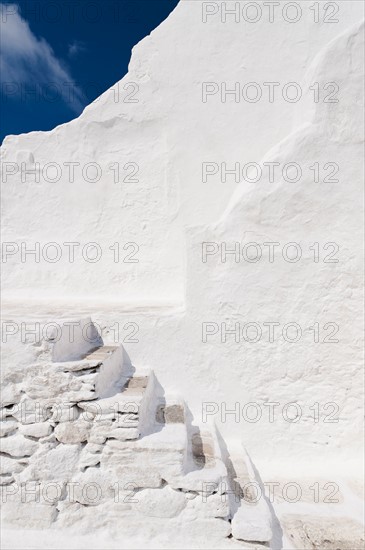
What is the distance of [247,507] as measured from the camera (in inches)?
108

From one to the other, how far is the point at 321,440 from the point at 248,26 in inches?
247

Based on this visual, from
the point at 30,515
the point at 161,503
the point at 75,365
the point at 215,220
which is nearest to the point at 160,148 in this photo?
the point at 215,220

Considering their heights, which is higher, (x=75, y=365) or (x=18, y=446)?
(x=75, y=365)

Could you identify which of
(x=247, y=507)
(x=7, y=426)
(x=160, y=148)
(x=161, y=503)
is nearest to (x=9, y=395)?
(x=7, y=426)

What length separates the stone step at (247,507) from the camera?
2.53 m

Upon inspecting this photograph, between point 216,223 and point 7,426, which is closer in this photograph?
point 7,426

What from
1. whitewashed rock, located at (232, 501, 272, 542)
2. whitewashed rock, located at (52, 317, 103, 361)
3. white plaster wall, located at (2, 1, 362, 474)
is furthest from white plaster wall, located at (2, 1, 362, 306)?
whitewashed rock, located at (232, 501, 272, 542)

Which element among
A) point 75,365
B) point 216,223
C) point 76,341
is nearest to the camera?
point 75,365

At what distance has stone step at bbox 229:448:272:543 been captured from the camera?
253cm

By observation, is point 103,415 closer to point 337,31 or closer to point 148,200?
point 148,200

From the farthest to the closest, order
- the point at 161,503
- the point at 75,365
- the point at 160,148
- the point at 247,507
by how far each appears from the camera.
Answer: the point at 160,148, the point at 75,365, the point at 247,507, the point at 161,503

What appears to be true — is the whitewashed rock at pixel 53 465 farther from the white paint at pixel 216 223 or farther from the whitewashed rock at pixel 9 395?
the white paint at pixel 216 223

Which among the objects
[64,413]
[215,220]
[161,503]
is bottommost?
[161,503]

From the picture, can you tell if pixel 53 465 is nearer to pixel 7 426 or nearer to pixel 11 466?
pixel 11 466
